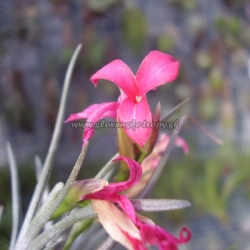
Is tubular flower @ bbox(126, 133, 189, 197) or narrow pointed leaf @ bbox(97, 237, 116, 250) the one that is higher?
narrow pointed leaf @ bbox(97, 237, 116, 250)

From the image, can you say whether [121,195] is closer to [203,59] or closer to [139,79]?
[139,79]

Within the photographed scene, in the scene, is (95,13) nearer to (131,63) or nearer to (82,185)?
(131,63)

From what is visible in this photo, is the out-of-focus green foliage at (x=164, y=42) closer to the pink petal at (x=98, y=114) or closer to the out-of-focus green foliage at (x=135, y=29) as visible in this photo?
the out-of-focus green foliage at (x=135, y=29)

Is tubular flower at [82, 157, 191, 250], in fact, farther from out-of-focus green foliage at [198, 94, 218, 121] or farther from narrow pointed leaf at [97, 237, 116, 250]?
out-of-focus green foliage at [198, 94, 218, 121]

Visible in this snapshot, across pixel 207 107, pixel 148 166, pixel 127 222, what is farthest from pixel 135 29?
pixel 127 222

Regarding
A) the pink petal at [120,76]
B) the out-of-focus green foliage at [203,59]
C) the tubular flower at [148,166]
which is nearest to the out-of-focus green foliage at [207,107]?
the out-of-focus green foliage at [203,59]

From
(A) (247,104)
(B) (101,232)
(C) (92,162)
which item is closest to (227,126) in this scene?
(A) (247,104)

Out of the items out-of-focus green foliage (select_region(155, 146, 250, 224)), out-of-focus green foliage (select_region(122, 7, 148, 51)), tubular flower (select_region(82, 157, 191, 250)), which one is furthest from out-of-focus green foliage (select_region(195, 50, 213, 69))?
tubular flower (select_region(82, 157, 191, 250))

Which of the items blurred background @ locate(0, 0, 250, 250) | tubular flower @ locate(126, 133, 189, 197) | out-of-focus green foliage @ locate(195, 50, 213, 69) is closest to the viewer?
tubular flower @ locate(126, 133, 189, 197)
